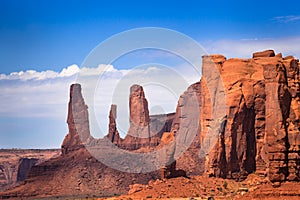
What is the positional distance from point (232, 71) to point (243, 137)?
9.21 m

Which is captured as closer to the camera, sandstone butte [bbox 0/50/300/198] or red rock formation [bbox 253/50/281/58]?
sandstone butte [bbox 0/50/300/198]

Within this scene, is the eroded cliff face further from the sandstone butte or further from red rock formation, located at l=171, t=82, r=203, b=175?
red rock formation, located at l=171, t=82, r=203, b=175

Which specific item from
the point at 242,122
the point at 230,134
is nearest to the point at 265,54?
the point at 242,122

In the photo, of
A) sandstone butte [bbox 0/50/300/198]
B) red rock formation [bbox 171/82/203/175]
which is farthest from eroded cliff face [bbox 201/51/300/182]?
red rock formation [bbox 171/82/203/175]

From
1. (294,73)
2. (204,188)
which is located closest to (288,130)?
(294,73)

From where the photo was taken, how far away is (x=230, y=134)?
141875 mm

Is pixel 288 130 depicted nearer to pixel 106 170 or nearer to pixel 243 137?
pixel 243 137

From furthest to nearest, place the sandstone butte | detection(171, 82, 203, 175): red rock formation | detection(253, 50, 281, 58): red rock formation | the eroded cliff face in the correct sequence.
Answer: detection(171, 82, 203, 175): red rock formation → detection(253, 50, 281, 58): red rock formation → the eroded cliff face → the sandstone butte

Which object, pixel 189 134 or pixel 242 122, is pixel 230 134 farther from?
pixel 189 134

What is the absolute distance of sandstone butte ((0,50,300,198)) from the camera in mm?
89688

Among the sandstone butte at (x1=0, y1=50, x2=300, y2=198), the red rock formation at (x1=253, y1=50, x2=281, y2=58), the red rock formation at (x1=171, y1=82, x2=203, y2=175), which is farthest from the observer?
the red rock formation at (x1=171, y1=82, x2=203, y2=175)

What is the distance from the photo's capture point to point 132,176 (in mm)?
191625

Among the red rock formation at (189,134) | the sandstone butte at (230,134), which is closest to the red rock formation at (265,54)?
the sandstone butte at (230,134)

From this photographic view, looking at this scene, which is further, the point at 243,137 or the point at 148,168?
the point at 148,168
